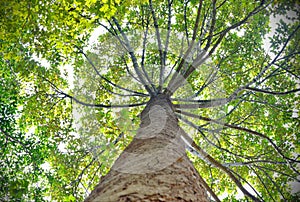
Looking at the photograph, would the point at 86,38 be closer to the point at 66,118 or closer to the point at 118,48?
the point at 118,48

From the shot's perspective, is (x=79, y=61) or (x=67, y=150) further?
(x=79, y=61)

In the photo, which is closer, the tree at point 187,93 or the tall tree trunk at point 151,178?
the tall tree trunk at point 151,178

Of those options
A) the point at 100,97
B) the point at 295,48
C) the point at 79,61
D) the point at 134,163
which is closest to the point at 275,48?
the point at 295,48

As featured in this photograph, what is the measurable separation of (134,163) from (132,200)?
47cm

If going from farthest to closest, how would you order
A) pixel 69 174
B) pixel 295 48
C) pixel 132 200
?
pixel 69 174 < pixel 295 48 < pixel 132 200

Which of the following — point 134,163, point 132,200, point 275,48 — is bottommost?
point 132,200

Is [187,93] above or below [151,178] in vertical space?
above

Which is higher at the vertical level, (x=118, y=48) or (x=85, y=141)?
(x=118, y=48)

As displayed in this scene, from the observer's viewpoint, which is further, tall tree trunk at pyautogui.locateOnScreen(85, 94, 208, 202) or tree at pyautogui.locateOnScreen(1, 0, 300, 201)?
tree at pyautogui.locateOnScreen(1, 0, 300, 201)

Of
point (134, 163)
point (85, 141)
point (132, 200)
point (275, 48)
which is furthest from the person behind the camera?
point (85, 141)

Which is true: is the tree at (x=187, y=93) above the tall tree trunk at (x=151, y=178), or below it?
above

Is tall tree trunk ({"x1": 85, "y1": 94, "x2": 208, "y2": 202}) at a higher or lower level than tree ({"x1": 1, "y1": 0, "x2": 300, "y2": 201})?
lower

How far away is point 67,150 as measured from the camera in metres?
5.34

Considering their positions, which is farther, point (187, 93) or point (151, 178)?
point (187, 93)
